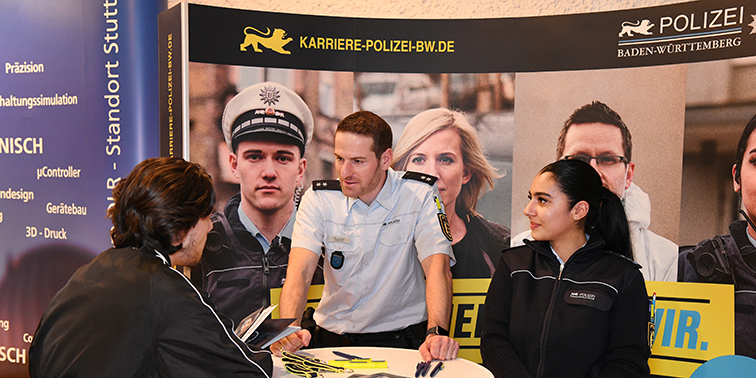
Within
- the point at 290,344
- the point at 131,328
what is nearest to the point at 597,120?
the point at 290,344

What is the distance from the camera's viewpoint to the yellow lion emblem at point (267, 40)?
3.04 metres

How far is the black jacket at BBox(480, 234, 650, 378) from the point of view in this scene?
180 cm

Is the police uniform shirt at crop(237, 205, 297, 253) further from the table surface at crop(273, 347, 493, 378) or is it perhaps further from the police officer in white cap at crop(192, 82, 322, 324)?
the table surface at crop(273, 347, 493, 378)

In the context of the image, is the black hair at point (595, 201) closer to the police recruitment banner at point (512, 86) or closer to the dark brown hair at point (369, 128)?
the dark brown hair at point (369, 128)

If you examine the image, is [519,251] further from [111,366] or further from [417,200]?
[111,366]

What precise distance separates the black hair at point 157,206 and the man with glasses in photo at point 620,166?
234cm

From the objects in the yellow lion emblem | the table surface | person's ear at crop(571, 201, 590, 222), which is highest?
the yellow lion emblem

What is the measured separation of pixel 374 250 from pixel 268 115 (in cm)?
114

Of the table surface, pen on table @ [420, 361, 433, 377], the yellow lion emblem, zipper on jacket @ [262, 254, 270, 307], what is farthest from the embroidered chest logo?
the yellow lion emblem

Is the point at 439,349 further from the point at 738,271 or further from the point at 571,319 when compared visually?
the point at 738,271

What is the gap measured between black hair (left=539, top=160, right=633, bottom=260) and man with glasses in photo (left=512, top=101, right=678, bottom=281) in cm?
111

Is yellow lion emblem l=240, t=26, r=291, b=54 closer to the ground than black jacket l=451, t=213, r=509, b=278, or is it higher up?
higher up

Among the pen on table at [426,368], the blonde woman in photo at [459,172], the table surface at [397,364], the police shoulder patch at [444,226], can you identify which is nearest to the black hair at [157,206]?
the table surface at [397,364]

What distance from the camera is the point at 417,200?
2.63 meters
